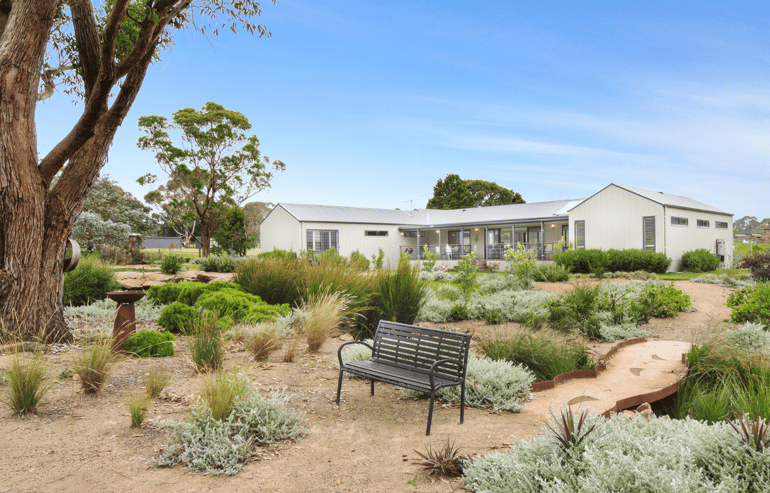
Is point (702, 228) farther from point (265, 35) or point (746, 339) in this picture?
point (265, 35)

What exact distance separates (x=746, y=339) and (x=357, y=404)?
4.53 m

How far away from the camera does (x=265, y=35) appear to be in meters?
7.19

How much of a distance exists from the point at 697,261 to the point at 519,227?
9.63 metres

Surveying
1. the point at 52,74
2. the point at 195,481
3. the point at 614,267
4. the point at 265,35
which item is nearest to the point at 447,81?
the point at 265,35

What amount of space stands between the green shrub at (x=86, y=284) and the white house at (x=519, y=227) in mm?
10604

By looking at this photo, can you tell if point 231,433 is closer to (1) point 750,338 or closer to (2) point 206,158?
(1) point 750,338

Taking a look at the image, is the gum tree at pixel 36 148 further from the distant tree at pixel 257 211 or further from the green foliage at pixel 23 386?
the distant tree at pixel 257 211

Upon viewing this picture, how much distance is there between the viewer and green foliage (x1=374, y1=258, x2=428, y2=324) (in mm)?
6688

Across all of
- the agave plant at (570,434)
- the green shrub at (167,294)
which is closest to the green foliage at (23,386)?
the agave plant at (570,434)

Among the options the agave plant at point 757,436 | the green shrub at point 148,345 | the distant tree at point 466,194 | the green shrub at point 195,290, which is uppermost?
the distant tree at point 466,194

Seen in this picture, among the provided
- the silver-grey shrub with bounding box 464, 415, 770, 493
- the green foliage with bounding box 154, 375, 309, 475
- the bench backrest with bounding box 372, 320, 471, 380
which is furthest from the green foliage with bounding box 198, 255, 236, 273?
the silver-grey shrub with bounding box 464, 415, 770, 493

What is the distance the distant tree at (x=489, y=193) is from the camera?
166 feet

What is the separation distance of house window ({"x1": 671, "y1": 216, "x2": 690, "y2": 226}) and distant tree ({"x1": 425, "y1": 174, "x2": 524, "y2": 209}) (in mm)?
27006

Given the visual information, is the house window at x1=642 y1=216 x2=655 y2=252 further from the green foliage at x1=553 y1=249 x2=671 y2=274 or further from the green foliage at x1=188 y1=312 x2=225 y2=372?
the green foliage at x1=188 y1=312 x2=225 y2=372
